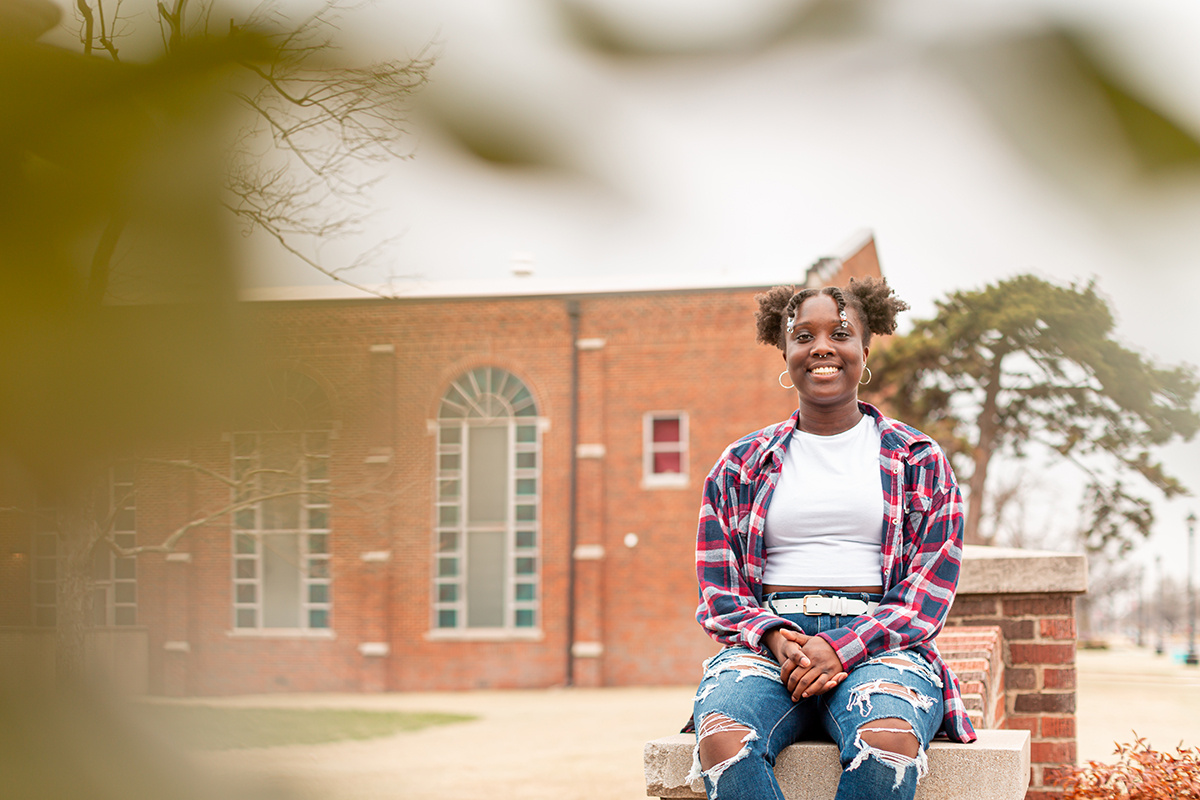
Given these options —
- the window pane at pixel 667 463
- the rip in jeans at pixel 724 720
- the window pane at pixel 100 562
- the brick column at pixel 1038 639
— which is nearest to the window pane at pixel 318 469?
the window pane at pixel 100 562

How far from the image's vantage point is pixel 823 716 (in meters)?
1.49

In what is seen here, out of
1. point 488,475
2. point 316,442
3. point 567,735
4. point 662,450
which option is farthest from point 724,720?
point 488,475

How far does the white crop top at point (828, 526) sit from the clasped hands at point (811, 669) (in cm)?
14

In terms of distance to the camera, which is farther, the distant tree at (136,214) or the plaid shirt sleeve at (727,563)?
the plaid shirt sleeve at (727,563)

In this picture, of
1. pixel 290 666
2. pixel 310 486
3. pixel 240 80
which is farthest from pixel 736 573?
pixel 240 80

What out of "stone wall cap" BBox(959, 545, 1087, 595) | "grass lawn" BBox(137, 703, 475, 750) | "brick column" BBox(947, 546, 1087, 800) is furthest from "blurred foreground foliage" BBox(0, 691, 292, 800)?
"brick column" BBox(947, 546, 1087, 800)

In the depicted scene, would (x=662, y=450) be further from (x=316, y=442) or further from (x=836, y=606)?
(x=316, y=442)

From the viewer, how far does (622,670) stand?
1650 cm

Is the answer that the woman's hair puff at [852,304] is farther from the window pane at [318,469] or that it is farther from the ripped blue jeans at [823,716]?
the window pane at [318,469]

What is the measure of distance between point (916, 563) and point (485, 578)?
16.1 m

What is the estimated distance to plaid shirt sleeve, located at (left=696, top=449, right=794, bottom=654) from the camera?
61.6 inches

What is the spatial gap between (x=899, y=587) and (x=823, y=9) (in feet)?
3.84

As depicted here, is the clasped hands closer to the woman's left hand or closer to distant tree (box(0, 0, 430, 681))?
the woman's left hand

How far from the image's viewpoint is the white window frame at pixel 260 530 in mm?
491
